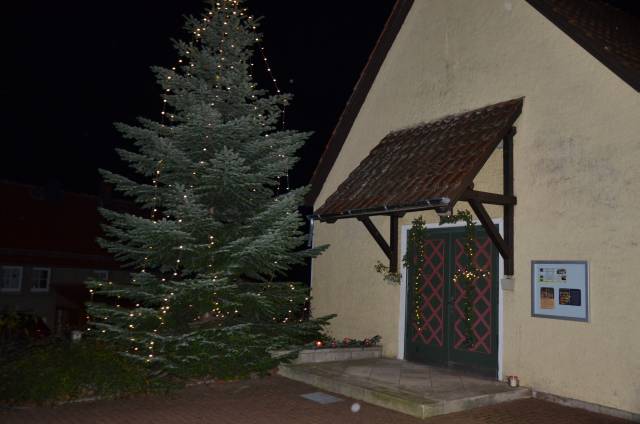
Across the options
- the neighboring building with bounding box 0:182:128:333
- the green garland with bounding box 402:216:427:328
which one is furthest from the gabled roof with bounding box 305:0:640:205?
the neighboring building with bounding box 0:182:128:333

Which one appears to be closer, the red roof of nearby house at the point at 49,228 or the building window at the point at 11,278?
the red roof of nearby house at the point at 49,228

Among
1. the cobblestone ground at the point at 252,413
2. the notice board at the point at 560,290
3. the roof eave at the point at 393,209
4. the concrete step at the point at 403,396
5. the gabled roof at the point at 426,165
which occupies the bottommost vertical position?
the cobblestone ground at the point at 252,413

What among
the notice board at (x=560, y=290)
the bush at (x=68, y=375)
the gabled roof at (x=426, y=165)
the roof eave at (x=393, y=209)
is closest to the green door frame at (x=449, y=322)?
the notice board at (x=560, y=290)

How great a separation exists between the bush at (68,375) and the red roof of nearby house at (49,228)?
15.8m

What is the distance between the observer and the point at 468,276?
29.9ft

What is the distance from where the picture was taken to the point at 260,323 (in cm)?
990

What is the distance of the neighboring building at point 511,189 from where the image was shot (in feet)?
24.4

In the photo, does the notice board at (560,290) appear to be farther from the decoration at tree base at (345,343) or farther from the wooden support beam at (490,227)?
the decoration at tree base at (345,343)

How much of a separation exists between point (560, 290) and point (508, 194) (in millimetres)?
1759

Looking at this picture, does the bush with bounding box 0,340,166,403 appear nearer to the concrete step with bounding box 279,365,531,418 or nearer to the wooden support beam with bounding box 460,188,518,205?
the concrete step with bounding box 279,365,531,418

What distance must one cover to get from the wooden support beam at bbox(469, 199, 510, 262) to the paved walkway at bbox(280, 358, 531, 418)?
7.09ft

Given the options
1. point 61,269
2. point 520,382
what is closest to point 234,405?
point 520,382

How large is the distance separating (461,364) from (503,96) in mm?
4919

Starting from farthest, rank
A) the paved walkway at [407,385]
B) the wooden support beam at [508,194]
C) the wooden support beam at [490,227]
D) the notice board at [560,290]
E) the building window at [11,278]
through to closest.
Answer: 1. the building window at [11,278]
2. the wooden support beam at [508,194]
3. the wooden support beam at [490,227]
4. the notice board at [560,290]
5. the paved walkway at [407,385]
